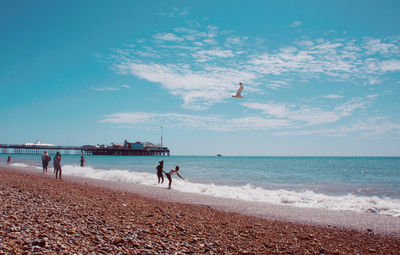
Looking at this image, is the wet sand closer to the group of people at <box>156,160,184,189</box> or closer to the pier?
the group of people at <box>156,160,184,189</box>

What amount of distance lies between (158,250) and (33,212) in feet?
11.5

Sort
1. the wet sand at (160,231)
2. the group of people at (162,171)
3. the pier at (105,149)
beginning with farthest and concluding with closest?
1. the pier at (105,149)
2. the group of people at (162,171)
3. the wet sand at (160,231)

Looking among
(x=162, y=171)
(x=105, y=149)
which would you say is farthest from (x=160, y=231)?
(x=105, y=149)

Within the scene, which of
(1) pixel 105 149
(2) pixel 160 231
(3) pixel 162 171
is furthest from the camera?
(1) pixel 105 149

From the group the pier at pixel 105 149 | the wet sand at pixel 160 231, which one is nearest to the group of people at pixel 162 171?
the wet sand at pixel 160 231

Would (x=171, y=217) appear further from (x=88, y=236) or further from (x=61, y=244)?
(x=61, y=244)

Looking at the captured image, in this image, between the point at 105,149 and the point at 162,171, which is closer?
the point at 162,171

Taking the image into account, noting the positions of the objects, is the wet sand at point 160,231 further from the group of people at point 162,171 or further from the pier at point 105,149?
the pier at point 105,149

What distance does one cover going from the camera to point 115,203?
9391 millimetres

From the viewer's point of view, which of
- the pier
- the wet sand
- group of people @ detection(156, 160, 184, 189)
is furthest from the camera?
the pier

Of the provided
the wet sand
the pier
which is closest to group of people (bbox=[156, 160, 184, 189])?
the wet sand

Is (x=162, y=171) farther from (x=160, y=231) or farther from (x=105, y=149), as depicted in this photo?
(x=105, y=149)

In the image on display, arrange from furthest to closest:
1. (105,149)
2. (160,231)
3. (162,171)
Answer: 1. (105,149)
2. (162,171)
3. (160,231)

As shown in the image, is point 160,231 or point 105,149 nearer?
point 160,231
